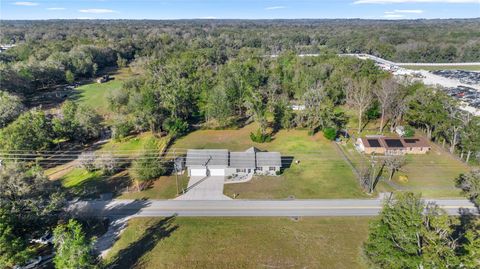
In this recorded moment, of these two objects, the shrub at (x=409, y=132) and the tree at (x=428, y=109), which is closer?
the tree at (x=428, y=109)

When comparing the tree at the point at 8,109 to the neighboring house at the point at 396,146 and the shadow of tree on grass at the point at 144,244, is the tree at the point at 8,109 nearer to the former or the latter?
the shadow of tree on grass at the point at 144,244

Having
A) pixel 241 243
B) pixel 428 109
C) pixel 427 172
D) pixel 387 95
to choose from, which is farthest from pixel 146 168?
pixel 428 109

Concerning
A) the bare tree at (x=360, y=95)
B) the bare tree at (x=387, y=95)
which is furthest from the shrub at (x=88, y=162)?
the bare tree at (x=387, y=95)

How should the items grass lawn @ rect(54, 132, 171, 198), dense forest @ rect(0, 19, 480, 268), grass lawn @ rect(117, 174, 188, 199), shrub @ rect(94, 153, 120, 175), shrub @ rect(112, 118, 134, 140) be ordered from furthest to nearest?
shrub @ rect(112, 118, 134, 140) < shrub @ rect(94, 153, 120, 175) < grass lawn @ rect(54, 132, 171, 198) < grass lawn @ rect(117, 174, 188, 199) < dense forest @ rect(0, 19, 480, 268)

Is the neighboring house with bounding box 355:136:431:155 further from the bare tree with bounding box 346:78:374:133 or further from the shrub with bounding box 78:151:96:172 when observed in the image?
the shrub with bounding box 78:151:96:172

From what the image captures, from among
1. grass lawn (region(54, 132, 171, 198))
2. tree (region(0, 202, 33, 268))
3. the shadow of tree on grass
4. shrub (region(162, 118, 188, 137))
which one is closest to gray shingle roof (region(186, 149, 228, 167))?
grass lawn (region(54, 132, 171, 198))

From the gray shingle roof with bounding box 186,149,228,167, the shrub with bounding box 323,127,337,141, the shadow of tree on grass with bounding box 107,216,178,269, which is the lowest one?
the shadow of tree on grass with bounding box 107,216,178,269

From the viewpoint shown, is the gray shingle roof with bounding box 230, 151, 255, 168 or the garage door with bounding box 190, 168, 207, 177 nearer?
the gray shingle roof with bounding box 230, 151, 255, 168
